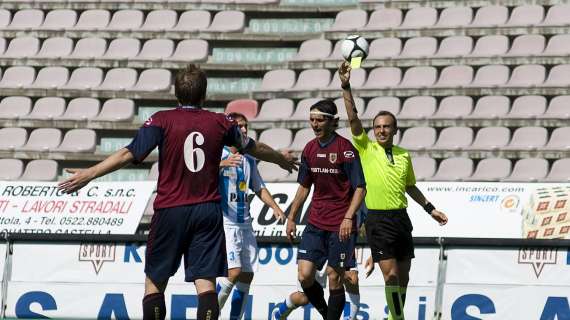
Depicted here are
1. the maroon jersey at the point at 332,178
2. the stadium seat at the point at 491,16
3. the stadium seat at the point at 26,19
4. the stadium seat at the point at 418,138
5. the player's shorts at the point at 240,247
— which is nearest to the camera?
the maroon jersey at the point at 332,178

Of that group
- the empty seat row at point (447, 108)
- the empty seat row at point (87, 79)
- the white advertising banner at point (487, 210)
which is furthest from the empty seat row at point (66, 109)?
the white advertising banner at point (487, 210)

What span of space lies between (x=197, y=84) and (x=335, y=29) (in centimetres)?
1382

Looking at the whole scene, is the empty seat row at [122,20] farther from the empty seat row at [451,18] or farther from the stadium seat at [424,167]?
the stadium seat at [424,167]

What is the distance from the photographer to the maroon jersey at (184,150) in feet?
27.5

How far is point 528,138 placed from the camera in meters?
18.8

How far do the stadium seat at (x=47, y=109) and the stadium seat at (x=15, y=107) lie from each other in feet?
0.40

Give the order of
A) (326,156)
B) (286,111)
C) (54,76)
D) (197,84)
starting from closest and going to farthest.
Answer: (197,84), (326,156), (286,111), (54,76)

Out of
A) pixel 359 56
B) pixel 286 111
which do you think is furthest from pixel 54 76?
pixel 359 56

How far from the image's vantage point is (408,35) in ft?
70.0

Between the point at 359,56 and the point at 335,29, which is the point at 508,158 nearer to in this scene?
the point at 335,29

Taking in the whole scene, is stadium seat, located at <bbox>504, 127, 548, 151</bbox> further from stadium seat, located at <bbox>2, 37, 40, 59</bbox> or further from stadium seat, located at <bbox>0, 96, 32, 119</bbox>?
stadium seat, located at <bbox>2, 37, 40, 59</bbox>

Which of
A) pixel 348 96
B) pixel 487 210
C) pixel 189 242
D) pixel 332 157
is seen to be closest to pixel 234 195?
pixel 332 157

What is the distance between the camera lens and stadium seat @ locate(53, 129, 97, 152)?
2117 centimetres

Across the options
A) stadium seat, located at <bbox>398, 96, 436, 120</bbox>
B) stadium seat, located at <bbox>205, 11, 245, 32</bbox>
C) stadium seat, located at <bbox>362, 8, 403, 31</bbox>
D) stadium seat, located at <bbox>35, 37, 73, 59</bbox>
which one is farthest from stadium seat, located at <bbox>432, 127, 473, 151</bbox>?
stadium seat, located at <bbox>35, 37, 73, 59</bbox>
